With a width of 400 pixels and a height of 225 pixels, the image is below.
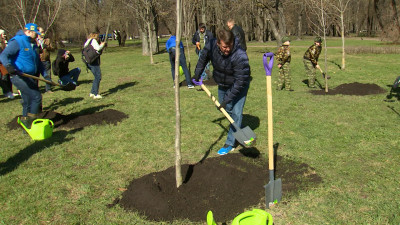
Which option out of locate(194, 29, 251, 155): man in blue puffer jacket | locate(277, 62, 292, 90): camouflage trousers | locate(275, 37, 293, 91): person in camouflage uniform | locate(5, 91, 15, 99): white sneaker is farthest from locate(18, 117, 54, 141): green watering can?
locate(277, 62, 292, 90): camouflage trousers

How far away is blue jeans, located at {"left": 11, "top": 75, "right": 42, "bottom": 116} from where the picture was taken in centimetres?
602

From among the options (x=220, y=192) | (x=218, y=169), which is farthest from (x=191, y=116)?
(x=220, y=192)

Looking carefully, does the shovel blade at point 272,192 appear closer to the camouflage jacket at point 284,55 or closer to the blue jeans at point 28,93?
the blue jeans at point 28,93

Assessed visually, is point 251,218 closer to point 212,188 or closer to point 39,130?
point 212,188

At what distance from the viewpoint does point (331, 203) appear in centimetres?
362

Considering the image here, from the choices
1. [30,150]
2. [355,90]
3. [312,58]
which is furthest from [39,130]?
[355,90]

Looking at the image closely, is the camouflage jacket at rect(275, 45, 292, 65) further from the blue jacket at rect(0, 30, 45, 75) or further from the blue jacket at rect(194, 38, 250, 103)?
the blue jacket at rect(0, 30, 45, 75)

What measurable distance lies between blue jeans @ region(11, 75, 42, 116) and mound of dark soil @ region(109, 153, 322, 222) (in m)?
3.28

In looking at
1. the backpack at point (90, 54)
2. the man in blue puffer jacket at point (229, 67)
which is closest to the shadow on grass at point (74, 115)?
the backpack at point (90, 54)

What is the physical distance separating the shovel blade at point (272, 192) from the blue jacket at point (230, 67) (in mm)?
1444

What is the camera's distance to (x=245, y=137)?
14.9 ft

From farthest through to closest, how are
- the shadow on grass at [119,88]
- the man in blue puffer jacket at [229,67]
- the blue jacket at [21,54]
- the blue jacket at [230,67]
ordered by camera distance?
1. the shadow on grass at [119,88]
2. the blue jacket at [21,54]
3. the blue jacket at [230,67]
4. the man in blue puffer jacket at [229,67]

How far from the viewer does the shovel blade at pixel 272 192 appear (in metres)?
3.47

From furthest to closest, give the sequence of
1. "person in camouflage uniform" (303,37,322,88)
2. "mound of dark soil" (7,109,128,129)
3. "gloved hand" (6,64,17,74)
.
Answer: "person in camouflage uniform" (303,37,322,88) < "mound of dark soil" (7,109,128,129) < "gloved hand" (6,64,17,74)
